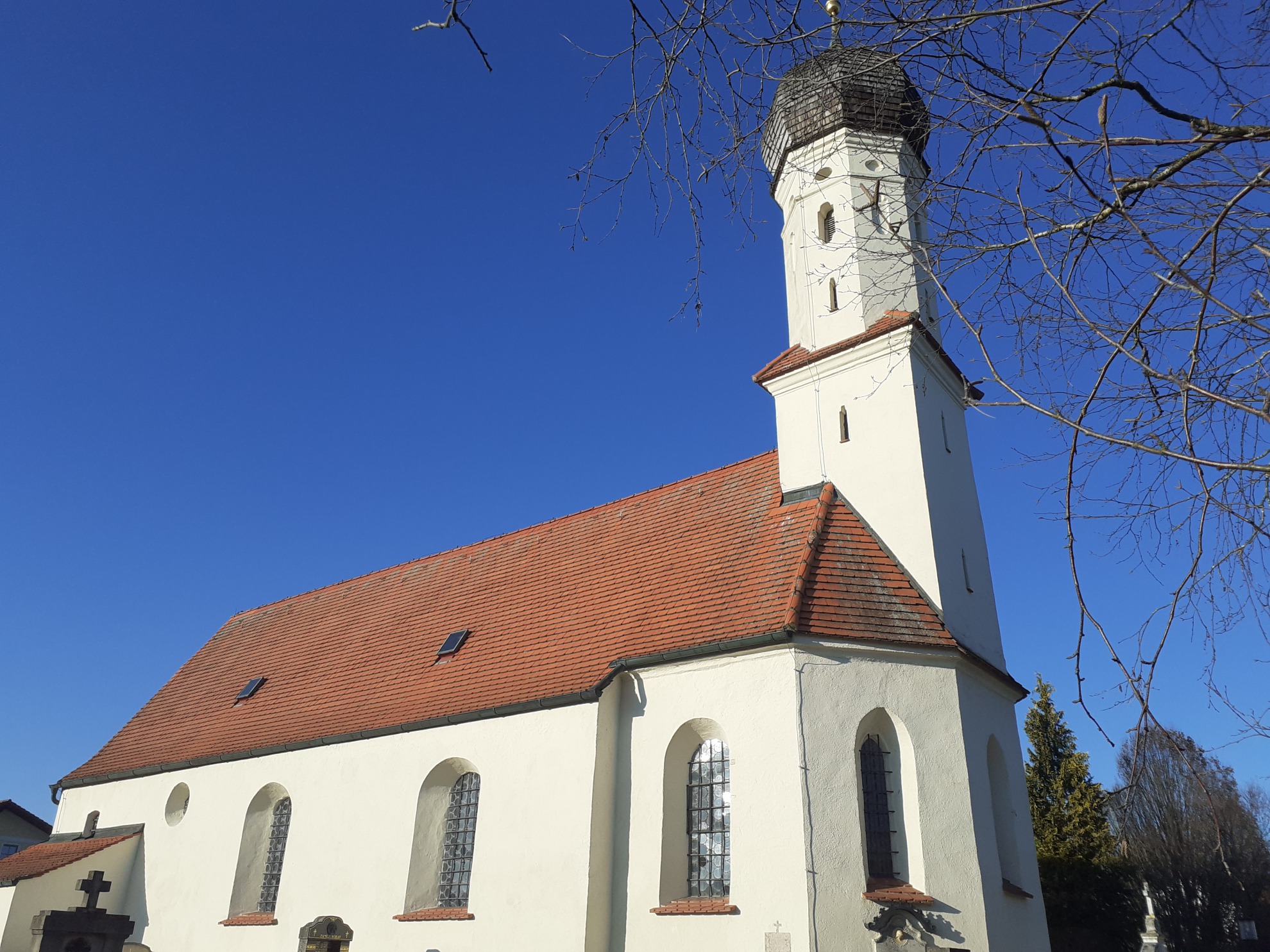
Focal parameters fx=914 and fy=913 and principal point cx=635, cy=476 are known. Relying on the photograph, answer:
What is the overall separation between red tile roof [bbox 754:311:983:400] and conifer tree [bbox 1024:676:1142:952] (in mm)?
9549

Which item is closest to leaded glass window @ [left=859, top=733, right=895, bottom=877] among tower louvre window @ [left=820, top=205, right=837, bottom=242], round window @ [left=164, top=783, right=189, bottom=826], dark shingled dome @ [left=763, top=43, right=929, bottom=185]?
dark shingled dome @ [left=763, top=43, right=929, bottom=185]

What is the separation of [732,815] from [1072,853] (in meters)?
17.1

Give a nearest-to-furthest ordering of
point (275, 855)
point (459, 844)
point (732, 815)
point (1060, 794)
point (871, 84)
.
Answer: point (871, 84) < point (732, 815) < point (459, 844) < point (275, 855) < point (1060, 794)

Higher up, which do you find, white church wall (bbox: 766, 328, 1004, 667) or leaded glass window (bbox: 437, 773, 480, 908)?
white church wall (bbox: 766, 328, 1004, 667)

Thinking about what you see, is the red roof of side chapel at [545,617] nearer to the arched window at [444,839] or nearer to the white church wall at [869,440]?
the white church wall at [869,440]

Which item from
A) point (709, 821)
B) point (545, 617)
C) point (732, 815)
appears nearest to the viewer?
point (732, 815)

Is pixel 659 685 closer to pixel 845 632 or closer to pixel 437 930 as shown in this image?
pixel 845 632

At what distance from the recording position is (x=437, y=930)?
11797 millimetres

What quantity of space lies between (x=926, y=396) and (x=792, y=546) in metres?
3.35

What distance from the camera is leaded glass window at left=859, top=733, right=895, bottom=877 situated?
33.4ft

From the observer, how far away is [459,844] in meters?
12.8

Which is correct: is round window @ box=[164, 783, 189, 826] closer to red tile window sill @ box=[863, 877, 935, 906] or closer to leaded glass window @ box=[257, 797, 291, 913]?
leaded glass window @ box=[257, 797, 291, 913]

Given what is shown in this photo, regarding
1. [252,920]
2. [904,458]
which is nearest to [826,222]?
[904,458]

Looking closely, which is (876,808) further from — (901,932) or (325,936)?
(325,936)
